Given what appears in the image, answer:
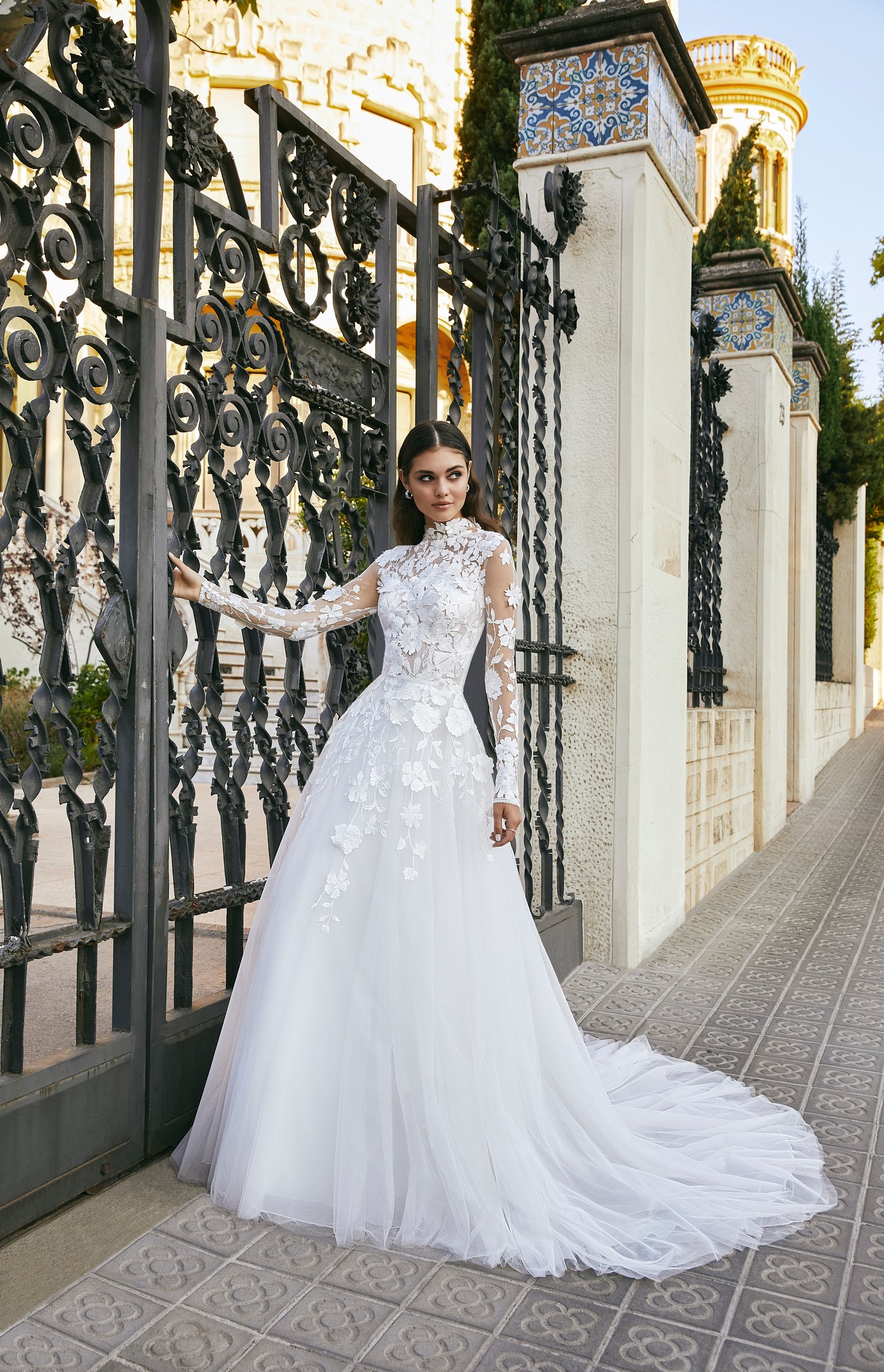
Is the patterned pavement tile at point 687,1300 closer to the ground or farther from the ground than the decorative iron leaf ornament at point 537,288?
closer to the ground

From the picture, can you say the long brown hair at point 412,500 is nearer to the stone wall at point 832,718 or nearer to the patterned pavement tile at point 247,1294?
the patterned pavement tile at point 247,1294

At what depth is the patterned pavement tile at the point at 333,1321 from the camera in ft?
6.66

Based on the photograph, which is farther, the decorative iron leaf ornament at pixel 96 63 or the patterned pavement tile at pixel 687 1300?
the decorative iron leaf ornament at pixel 96 63

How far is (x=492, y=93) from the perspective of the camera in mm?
8414

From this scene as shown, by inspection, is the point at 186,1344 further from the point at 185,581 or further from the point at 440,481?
the point at 440,481

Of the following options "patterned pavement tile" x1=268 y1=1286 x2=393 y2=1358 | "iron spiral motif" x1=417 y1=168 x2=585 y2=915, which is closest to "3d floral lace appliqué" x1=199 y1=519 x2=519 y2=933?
"patterned pavement tile" x1=268 y1=1286 x2=393 y2=1358

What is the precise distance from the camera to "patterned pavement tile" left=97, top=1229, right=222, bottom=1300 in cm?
221

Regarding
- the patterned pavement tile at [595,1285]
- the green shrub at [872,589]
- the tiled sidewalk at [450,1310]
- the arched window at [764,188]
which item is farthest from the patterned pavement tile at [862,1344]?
the arched window at [764,188]

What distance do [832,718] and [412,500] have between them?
13439 mm

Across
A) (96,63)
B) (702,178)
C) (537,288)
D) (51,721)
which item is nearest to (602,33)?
(537,288)

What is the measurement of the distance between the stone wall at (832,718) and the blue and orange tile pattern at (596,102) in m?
9.43

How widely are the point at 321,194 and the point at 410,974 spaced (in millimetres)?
2350

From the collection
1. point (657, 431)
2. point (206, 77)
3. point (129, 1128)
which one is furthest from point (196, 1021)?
point (206, 77)

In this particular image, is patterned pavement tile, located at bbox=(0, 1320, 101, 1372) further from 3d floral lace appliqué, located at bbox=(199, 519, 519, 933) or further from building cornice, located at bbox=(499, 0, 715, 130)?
building cornice, located at bbox=(499, 0, 715, 130)
